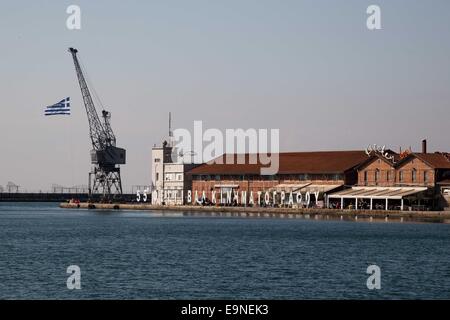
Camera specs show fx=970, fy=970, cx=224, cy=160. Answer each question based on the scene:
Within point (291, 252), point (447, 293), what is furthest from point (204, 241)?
point (447, 293)

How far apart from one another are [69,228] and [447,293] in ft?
180

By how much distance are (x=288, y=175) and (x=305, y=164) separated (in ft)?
8.85

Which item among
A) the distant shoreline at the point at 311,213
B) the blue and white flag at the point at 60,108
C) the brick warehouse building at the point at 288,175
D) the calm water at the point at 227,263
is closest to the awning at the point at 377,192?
the distant shoreline at the point at 311,213

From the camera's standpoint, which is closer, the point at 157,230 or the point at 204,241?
the point at 204,241

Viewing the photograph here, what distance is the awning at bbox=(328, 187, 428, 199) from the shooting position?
10803cm

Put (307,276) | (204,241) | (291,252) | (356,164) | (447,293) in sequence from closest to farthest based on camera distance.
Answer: (447,293)
(307,276)
(291,252)
(204,241)
(356,164)

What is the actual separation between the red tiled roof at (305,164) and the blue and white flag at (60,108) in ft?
71.3

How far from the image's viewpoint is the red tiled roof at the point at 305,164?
401ft

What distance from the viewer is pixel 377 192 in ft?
368

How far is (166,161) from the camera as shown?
147m

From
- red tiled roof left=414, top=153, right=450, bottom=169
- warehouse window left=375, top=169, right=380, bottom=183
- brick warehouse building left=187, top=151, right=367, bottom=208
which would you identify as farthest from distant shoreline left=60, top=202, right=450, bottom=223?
red tiled roof left=414, top=153, right=450, bottom=169

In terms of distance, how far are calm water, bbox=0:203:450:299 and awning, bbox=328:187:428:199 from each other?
26.9 metres

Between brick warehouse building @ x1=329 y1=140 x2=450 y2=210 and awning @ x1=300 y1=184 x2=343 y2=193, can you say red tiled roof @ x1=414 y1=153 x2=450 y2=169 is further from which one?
awning @ x1=300 y1=184 x2=343 y2=193
